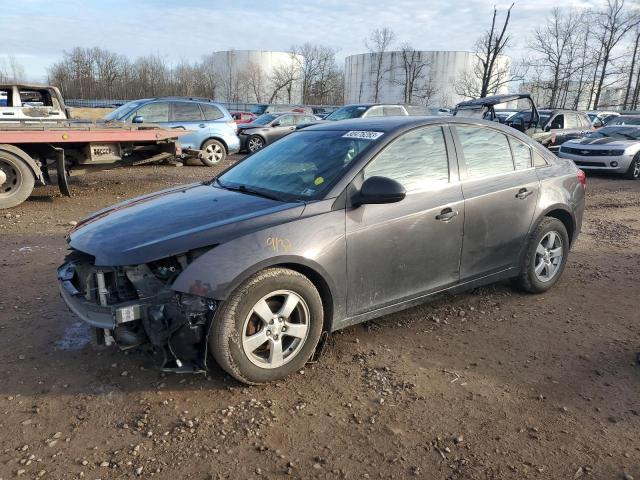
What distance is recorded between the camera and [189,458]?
2490 mm

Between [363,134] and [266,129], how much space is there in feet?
46.6

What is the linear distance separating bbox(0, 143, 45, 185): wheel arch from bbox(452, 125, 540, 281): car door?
677 centimetres

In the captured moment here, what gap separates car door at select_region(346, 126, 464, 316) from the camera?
3.37 metres

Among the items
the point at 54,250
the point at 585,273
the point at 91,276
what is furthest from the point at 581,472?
the point at 54,250

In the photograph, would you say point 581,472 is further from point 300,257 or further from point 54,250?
point 54,250

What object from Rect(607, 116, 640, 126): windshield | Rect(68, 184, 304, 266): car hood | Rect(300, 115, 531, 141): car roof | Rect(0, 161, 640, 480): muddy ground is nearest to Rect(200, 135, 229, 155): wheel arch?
Rect(0, 161, 640, 480): muddy ground

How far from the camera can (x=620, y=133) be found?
45.1 feet

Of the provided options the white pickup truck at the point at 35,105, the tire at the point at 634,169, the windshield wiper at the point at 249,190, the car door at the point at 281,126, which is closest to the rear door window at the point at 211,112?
the white pickup truck at the point at 35,105

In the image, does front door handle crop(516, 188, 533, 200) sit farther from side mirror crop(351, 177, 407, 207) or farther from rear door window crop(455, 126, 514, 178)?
side mirror crop(351, 177, 407, 207)

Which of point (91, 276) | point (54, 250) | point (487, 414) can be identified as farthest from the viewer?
point (54, 250)

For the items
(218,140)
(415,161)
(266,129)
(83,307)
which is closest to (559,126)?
(266,129)

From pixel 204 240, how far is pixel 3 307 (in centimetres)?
244

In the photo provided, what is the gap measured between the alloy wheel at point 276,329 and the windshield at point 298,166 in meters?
0.74

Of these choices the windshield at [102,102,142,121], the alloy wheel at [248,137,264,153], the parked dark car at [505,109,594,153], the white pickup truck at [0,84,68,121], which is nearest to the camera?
the white pickup truck at [0,84,68,121]
